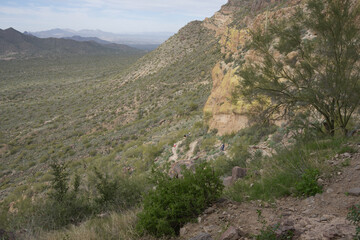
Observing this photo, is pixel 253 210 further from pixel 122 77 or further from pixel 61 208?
pixel 122 77

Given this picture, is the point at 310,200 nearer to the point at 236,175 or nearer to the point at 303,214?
the point at 303,214

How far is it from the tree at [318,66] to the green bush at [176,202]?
349 cm

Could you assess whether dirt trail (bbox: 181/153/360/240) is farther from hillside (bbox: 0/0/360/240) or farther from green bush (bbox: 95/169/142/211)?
green bush (bbox: 95/169/142/211)

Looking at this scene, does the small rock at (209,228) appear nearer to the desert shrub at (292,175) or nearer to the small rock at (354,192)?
the desert shrub at (292,175)

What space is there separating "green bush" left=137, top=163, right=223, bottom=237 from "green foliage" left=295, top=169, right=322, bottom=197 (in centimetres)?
140

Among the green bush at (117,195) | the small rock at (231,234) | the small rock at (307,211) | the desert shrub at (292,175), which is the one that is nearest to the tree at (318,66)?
the desert shrub at (292,175)

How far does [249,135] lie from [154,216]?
7.35 metres

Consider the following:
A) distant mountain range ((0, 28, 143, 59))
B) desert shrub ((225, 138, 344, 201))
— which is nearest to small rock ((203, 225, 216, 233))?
desert shrub ((225, 138, 344, 201))

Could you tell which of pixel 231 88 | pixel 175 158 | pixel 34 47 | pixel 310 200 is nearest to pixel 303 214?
pixel 310 200

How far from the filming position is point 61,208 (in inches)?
256

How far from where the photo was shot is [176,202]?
4098mm

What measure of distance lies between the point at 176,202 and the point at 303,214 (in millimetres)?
2002

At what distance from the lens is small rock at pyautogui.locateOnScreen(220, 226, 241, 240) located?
10.5 ft

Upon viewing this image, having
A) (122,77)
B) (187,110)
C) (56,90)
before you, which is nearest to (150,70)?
(122,77)
